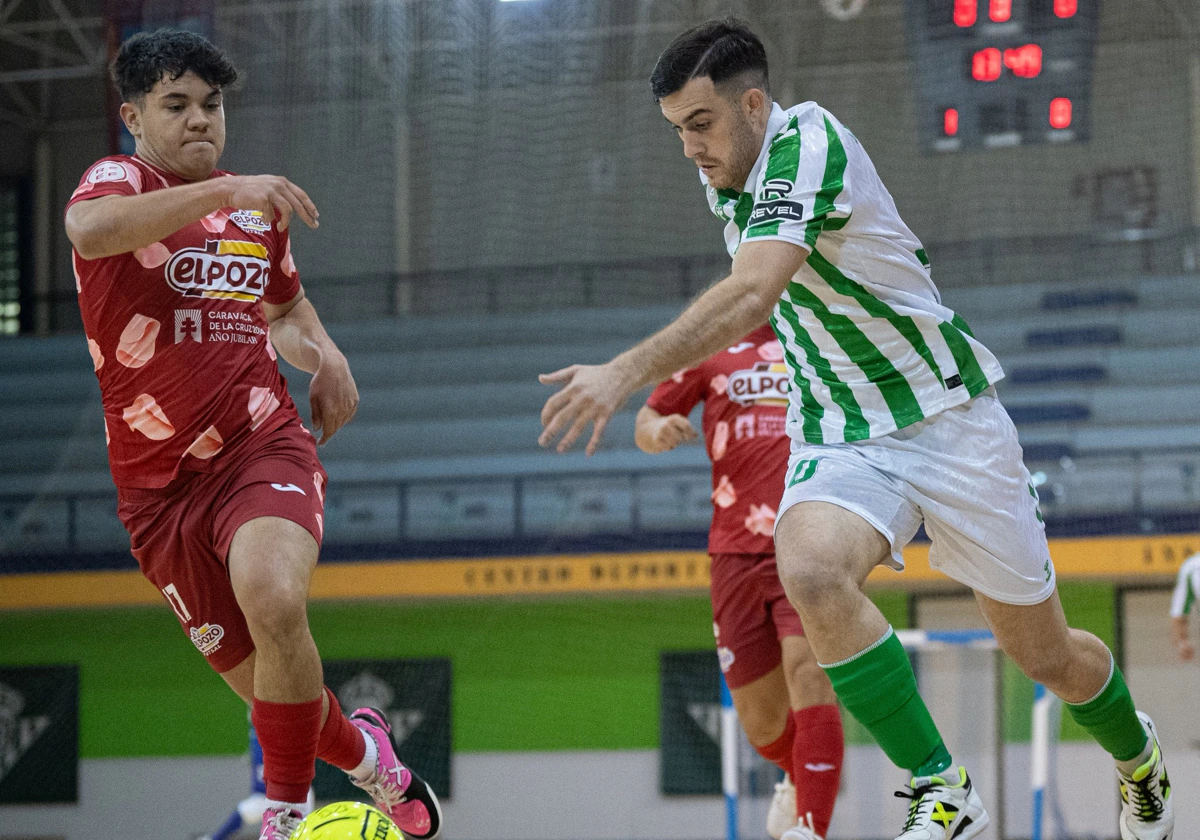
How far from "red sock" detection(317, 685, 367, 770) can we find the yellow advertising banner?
4.49 m

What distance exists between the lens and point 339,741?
304cm

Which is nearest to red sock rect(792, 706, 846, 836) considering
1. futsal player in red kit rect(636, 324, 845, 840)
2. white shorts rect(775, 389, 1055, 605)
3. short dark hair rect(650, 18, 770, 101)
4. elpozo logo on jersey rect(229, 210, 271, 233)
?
futsal player in red kit rect(636, 324, 845, 840)

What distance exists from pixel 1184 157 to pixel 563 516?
4896 millimetres

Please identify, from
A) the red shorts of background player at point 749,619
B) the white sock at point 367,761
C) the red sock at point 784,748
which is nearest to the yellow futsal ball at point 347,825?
the white sock at point 367,761

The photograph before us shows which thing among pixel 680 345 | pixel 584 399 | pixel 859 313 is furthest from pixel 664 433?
pixel 584 399

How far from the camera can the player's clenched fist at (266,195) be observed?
253 cm

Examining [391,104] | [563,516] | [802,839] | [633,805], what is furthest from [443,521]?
[802,839]

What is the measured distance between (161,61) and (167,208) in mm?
482

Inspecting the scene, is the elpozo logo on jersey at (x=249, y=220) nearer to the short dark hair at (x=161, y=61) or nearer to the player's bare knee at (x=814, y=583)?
the short dark hair at (x=161, y=61)

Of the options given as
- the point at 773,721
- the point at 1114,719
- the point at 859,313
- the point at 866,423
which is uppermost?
the point at 859,313

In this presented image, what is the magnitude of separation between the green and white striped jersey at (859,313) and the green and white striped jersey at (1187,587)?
180 inches

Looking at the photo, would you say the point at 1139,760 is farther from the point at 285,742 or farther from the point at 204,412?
the point at 204,412

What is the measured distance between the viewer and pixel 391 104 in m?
8.74

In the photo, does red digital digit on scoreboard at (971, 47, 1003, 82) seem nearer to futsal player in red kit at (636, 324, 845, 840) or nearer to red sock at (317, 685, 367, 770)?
futsal player in red kit at (636, 324, 845, 840)
